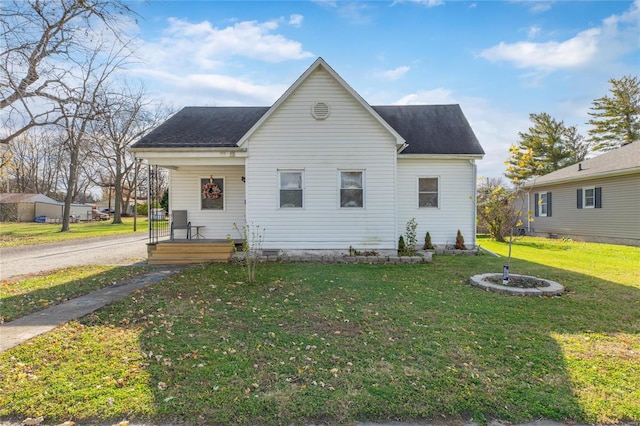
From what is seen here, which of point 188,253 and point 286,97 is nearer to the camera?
point 286,97

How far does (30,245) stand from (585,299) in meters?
21.7

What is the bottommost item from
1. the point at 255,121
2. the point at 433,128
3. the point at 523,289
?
the point at 523,289

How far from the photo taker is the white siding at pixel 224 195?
1176 cm

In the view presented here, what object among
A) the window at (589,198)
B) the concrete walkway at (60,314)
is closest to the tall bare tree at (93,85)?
the concrete walkway at (60,314)

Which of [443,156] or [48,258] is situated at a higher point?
[443,156]

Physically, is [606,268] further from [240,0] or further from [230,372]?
[240,0]

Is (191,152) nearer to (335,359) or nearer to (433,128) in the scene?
(335,359)

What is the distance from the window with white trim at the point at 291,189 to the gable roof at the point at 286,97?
1.75m

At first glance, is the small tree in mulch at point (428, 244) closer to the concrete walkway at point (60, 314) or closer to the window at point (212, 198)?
the window at point (212, 198)

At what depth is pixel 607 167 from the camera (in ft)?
49.3

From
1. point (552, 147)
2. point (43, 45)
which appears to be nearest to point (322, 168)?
point (43, 45)

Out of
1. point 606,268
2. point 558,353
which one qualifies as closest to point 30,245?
point 558,353

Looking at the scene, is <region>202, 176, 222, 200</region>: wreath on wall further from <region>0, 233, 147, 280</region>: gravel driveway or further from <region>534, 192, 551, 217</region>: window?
<region>534, 192, 551, 217</region>: window

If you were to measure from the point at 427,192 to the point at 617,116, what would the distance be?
31388 millimetres
